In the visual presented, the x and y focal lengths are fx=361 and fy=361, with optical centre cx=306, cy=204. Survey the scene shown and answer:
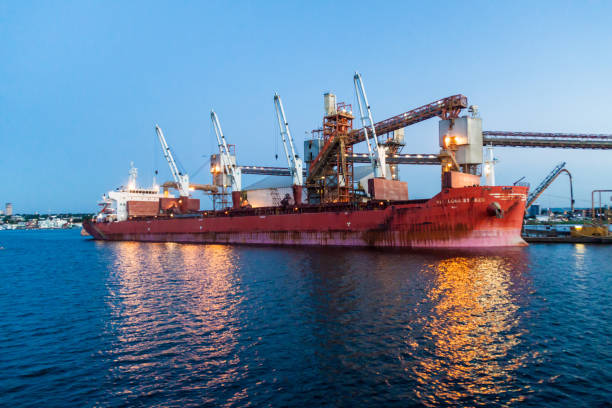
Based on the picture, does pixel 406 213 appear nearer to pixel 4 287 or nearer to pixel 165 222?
pixel 4 287

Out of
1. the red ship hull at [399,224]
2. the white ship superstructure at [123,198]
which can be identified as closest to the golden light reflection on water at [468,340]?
the red ship hull at [399,224]

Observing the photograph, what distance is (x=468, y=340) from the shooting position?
444 inches

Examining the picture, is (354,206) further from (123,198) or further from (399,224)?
(123,198)

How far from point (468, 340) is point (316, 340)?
187 inches

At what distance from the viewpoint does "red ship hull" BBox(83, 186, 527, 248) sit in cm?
3188

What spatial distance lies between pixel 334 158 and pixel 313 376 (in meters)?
44.1

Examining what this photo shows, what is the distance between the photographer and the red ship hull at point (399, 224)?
31875mm

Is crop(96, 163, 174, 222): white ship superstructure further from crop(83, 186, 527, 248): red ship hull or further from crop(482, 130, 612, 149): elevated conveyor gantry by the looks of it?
crop(482, 130, 612, 149): elevated conveyor gantry

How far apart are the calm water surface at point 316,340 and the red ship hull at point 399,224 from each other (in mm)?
9926

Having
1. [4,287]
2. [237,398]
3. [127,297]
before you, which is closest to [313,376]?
[237,398]

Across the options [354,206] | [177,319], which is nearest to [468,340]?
[177,319]

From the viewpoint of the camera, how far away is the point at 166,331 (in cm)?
1280

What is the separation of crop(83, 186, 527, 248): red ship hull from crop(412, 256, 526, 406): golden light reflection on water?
1307 cm

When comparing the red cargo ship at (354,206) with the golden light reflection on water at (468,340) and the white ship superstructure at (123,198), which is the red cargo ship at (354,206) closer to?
the white ship superstructure at (123,198)
